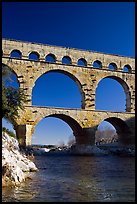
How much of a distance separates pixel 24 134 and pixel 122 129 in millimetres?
13482

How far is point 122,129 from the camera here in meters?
37.1

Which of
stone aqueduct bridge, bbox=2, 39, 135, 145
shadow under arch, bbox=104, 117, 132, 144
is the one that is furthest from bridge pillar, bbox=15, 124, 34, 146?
shadow under arch, bbox=104, 117, 132, 144

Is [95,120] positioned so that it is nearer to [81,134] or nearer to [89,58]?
[81,134]

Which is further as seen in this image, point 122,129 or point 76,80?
point 122,129

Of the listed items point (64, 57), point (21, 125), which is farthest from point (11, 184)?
point (64, 57)

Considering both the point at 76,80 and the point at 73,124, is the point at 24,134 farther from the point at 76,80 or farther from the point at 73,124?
the point at 76,80

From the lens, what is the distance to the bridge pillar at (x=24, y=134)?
2873 centimetres

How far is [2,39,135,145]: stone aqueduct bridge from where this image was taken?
31.6m

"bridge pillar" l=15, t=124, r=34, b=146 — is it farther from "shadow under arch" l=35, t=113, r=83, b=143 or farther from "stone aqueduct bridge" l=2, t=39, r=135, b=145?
"shadow under arch" l=35, t=113, r=83, b=143

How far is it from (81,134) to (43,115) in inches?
207

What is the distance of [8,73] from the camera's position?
14414 mm

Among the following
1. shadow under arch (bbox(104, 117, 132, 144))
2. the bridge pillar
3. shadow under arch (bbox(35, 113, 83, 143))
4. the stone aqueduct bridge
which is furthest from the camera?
shadow under arch (bbox(104, 117, 132, 144))

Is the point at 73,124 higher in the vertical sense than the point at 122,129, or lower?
higher

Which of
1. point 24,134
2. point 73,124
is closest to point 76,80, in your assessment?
point 73,124
